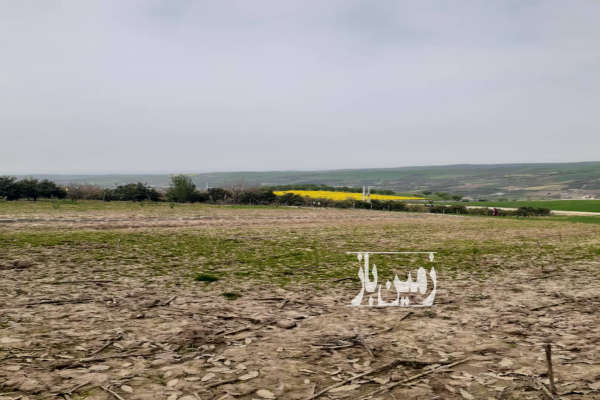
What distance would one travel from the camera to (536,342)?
20.2 ft

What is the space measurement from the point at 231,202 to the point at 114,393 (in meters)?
56.8

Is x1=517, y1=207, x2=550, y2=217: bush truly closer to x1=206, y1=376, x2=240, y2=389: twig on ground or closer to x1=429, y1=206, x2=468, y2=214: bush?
x1=429, y1=206, x2=468, y2=214: bush

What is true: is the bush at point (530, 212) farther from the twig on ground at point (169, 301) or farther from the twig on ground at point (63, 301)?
the twig on ground at point (63, 301)

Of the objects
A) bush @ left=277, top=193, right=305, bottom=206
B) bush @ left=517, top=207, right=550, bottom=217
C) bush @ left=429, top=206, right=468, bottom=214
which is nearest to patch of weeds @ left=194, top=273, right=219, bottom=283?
bush @ left=277, top=193, right=305, bottom=206

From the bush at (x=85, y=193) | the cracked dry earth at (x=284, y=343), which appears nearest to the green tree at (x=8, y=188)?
the bush at (x=85, y=193)

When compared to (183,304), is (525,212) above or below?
below

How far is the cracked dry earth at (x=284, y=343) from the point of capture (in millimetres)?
4727

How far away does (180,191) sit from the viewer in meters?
58.2

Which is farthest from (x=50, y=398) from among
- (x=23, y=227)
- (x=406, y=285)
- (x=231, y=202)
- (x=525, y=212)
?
(x=525, y=212)

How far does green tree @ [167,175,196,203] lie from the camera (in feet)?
191

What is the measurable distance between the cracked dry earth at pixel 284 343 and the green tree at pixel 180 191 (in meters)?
49.6

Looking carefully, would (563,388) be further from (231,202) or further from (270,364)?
(231,202)

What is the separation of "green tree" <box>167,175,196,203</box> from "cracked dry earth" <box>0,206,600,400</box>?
49564 millimetres

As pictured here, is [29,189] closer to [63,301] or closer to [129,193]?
[129,193]
